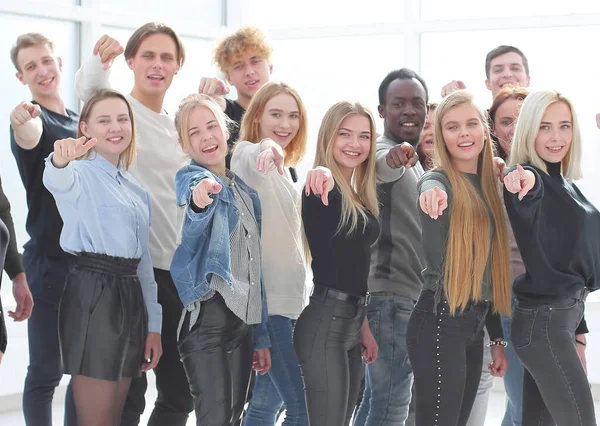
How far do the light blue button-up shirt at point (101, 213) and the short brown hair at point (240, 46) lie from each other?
0.98 meters

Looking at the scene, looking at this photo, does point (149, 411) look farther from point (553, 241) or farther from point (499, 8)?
point (499, 8)

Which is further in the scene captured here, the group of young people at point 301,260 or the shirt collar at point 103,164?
the shirt collar at point 103,164

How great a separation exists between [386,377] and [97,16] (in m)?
3.20

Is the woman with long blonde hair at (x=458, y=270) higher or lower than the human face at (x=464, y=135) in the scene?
lower

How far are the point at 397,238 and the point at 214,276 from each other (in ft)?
2.61

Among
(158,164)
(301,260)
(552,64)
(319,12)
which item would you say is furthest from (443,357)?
(319,12)

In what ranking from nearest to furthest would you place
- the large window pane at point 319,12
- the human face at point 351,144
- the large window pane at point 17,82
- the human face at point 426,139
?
the human face at point 351,144
the human face at point 426,139
the large window pane at point 17,82
the large window pane at point 319,12

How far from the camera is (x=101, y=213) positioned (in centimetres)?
295

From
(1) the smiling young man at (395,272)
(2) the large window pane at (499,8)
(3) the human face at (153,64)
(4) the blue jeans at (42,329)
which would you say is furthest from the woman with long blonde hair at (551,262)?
(2) the large window pane at (499,8)

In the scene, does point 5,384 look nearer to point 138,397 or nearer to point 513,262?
point 138,397

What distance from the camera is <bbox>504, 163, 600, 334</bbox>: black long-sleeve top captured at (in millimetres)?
2881

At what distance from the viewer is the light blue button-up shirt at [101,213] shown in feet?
9.55

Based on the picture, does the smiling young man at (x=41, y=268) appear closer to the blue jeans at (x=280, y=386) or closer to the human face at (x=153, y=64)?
the human face at (x=153, y=64)

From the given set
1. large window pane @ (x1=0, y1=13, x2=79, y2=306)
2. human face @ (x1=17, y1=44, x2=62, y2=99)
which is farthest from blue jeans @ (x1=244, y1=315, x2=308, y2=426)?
large window pane @ (x1=0, y1=13, x2=79, y2=306)
